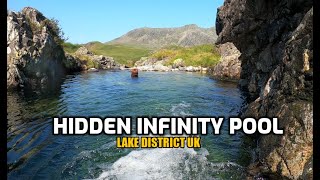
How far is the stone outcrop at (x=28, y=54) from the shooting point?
1645 inches

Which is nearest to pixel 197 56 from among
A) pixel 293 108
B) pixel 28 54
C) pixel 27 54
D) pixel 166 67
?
pixel 166 67

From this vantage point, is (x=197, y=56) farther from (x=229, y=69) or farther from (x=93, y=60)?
(x=229, y=69)

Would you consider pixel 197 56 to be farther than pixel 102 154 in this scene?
Yes

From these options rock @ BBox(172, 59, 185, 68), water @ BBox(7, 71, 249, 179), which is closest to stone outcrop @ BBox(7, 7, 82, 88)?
water @ BBox(7, 71, 249, 179)

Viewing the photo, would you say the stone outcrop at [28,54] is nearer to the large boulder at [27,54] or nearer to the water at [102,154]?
the large boulder at [27,54]

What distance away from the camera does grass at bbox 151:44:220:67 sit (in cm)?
9511

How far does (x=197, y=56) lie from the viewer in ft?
336

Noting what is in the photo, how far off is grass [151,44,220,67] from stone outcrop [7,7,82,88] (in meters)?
49.3

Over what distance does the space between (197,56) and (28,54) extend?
65.6m

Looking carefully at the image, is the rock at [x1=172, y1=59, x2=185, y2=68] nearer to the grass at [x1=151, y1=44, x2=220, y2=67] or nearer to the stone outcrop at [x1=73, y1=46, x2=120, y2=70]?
the grass at [x1=151, y1=44, x2=220, y2=67]
